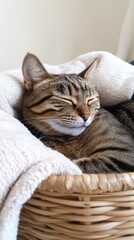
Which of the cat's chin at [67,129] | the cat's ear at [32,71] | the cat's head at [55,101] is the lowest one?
the cat's chin at [67,129]

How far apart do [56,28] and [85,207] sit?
1071 millimetres

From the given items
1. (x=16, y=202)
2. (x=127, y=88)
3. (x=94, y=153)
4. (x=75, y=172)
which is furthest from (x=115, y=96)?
(x=16, y=202)

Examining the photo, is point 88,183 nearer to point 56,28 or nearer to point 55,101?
point 55,101

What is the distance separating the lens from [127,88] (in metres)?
0.97

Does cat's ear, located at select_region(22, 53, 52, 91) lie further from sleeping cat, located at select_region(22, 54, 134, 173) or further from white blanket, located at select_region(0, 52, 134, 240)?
white blanket, located at select_region(0, 52, 134, 240)

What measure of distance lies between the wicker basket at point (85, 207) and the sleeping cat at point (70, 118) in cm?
23

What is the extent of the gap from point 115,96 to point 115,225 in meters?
0.48

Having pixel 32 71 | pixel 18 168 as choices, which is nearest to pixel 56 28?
pixel 32 71

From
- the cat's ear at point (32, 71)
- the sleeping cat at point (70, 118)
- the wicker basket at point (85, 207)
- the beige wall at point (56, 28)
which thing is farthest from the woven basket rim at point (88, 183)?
the beige wall at point (56, 28)

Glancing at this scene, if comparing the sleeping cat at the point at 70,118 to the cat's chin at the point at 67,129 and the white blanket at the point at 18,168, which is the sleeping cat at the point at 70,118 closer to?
the cat's chin at the point at 67,129

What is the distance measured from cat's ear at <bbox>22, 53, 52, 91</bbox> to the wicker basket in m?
0.39

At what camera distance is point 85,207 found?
0.54 m

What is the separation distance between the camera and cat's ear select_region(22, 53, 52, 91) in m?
0.85

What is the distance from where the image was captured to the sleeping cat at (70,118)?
2.68 feet
